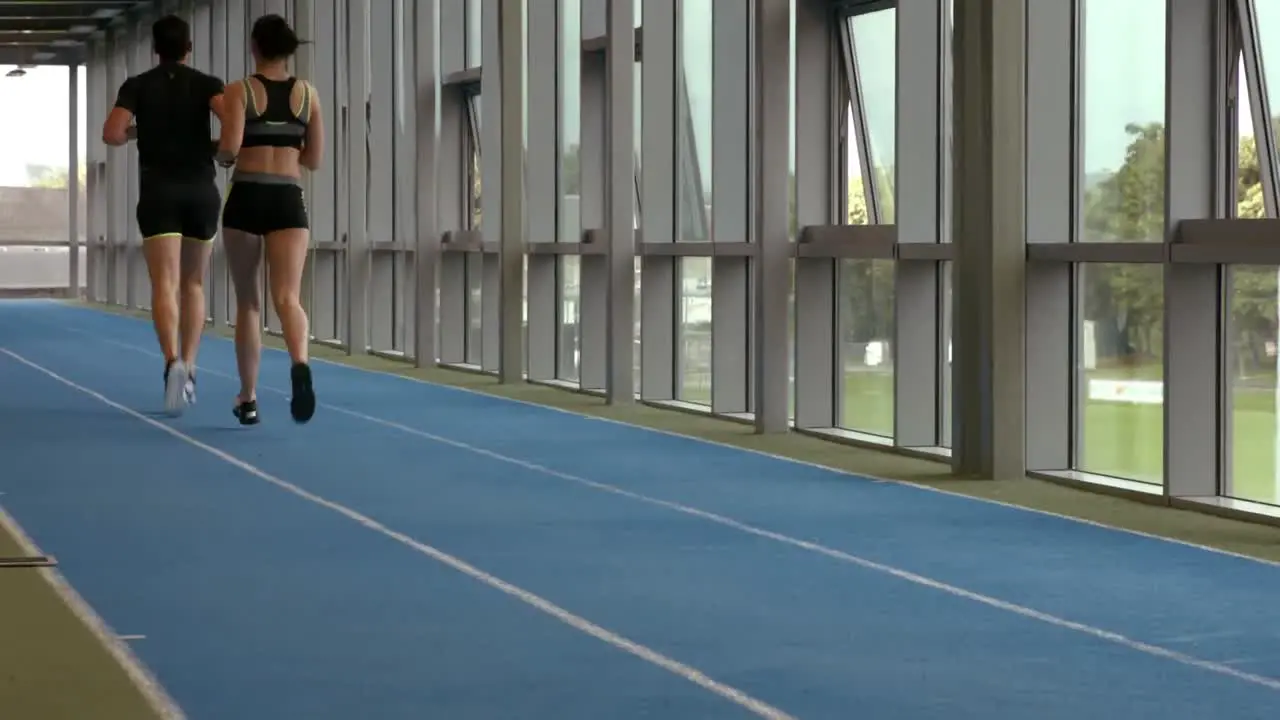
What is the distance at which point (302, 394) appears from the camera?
10.8 meters

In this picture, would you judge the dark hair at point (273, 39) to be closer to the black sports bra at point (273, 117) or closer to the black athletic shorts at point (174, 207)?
the black sports bra at point (273, 117)

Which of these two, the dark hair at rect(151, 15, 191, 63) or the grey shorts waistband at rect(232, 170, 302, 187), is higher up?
Result: the dark hair at rect(151, 15, 191, 63)

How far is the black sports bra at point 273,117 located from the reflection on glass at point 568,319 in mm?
5343

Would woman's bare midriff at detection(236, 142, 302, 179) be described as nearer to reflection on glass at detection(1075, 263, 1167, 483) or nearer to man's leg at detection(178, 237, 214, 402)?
man's leg at detection(178, 237, 214, 402)

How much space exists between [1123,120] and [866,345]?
8.72 feet

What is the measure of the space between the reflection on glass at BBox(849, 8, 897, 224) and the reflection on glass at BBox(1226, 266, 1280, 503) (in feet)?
10.9

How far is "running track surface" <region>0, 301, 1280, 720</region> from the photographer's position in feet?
15.8

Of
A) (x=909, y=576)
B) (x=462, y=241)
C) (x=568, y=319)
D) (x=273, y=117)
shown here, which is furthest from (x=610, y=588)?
(x=462, y=241)

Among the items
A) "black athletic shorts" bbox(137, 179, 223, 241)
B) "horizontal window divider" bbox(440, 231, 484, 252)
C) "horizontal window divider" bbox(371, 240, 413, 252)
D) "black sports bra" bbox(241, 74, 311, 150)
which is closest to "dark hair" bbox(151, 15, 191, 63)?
"black athletic shorts" bbox(137, 179, 223, 241)

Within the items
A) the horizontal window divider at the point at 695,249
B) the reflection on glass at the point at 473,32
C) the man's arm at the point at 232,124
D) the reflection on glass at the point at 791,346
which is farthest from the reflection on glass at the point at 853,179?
the reflection on glass at the point at 473,32

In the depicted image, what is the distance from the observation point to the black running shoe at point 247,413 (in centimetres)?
1121

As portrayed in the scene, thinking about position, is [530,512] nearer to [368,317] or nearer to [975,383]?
[975,383]

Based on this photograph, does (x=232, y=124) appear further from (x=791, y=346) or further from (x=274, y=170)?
(x=791, y=346)

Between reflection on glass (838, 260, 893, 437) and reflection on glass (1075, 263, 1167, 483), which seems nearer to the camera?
reflection on glass (1075, 263, 1167, 483)
